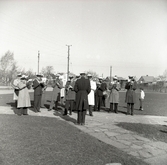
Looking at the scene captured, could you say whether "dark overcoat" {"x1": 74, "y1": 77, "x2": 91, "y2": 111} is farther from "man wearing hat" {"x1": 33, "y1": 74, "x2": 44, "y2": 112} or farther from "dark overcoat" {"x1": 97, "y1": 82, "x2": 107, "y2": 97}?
"dark overcoat" {"x1": 97, "y1": 82, "x2": 107, "y2": 97}

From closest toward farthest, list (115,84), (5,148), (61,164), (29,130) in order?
(61,164), (5,148), (29,130), (115,84)

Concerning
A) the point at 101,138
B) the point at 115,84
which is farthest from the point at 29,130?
the point at 115,84

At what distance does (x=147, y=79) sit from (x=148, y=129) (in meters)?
90.7

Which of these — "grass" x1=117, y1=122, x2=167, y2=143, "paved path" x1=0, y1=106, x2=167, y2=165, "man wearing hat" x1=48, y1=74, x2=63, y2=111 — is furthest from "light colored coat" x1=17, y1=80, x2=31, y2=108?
"grass" x1=117, y1=122, x2=167, y2=143

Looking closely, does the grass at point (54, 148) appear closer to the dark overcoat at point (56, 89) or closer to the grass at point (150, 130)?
the grass at point (150, 130)

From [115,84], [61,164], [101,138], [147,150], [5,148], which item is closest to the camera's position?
[61,164]

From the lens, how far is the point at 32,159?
374 cm

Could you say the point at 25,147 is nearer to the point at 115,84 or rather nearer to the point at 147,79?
the point at 115,84

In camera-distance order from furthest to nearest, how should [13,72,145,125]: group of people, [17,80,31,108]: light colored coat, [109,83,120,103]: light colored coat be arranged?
[109,83,120,103]: light colored coat → [17,80,31,108]: light colored coat → [13,72,145,125]: group of people

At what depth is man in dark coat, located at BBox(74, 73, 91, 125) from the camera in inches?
278

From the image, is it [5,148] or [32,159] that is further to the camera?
[5,148]

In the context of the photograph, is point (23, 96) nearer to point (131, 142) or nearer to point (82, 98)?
point (82, 98)

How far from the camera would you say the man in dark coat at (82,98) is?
7.05 meters

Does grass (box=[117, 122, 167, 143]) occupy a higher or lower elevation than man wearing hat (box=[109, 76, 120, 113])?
lower
